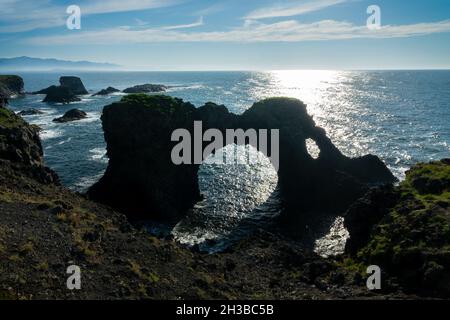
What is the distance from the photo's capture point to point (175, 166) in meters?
64.5

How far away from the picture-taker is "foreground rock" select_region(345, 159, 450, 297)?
101ft

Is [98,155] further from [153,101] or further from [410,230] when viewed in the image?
[410,230]

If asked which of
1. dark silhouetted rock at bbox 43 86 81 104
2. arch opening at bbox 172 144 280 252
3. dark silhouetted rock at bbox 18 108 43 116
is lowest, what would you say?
arch opening at bbox 172 144 280 252

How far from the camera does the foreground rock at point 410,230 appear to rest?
30719 millimetres

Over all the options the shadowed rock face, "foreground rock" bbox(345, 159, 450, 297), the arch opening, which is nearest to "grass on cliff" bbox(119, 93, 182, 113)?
the shadowed rock face

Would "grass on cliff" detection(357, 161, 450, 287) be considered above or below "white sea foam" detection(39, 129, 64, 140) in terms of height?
below

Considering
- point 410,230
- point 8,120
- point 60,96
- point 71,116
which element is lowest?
point 410,230

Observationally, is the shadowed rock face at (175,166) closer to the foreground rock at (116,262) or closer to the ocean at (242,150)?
the ocean at (242,150)

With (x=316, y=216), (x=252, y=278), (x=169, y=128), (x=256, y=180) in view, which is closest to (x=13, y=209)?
(x=252, y=278)

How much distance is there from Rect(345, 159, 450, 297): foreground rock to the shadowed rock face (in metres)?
17.2

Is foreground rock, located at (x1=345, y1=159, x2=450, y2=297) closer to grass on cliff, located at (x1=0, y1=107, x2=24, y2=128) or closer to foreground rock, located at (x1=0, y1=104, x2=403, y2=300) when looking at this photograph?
foreground rock, located at (x1=0, y1=104, x2=403, y2=300)

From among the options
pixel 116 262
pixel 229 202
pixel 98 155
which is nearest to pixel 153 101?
pixel 229 202

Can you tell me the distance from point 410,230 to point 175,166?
3835 cm

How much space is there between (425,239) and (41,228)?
32.0m
